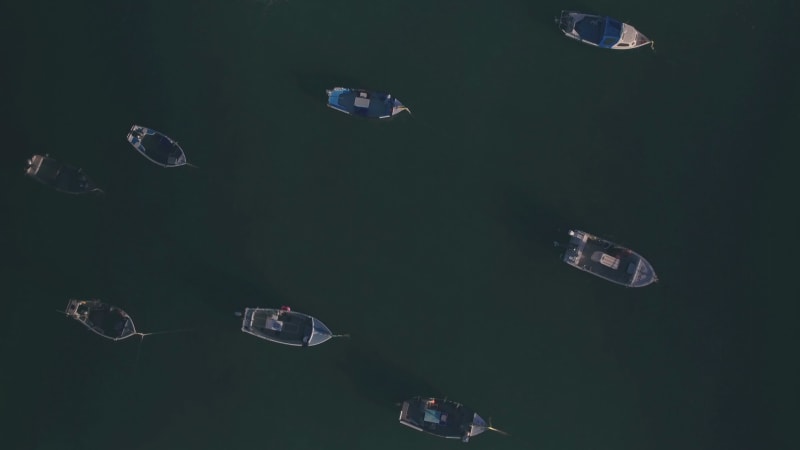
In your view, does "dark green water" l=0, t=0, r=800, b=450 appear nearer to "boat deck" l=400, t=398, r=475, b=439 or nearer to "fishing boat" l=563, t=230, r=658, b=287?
"boat deck" l=400, t=398, r=475, b=439

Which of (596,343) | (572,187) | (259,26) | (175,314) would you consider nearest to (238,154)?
(259,26)

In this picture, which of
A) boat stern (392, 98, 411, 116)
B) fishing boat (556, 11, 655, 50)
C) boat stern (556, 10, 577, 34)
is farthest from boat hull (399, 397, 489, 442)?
boat stern (556, 10, 577, 34)

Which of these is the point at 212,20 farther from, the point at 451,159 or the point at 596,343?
the point at 596,343

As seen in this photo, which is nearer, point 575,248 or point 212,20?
point 575,248

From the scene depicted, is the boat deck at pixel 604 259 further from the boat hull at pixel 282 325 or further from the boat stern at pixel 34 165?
the boat stern at pixel 34 165

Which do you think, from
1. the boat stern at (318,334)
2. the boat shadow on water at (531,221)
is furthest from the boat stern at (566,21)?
the boat stern at (318,334)

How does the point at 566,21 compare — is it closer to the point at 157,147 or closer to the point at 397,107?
the point at 397,107
